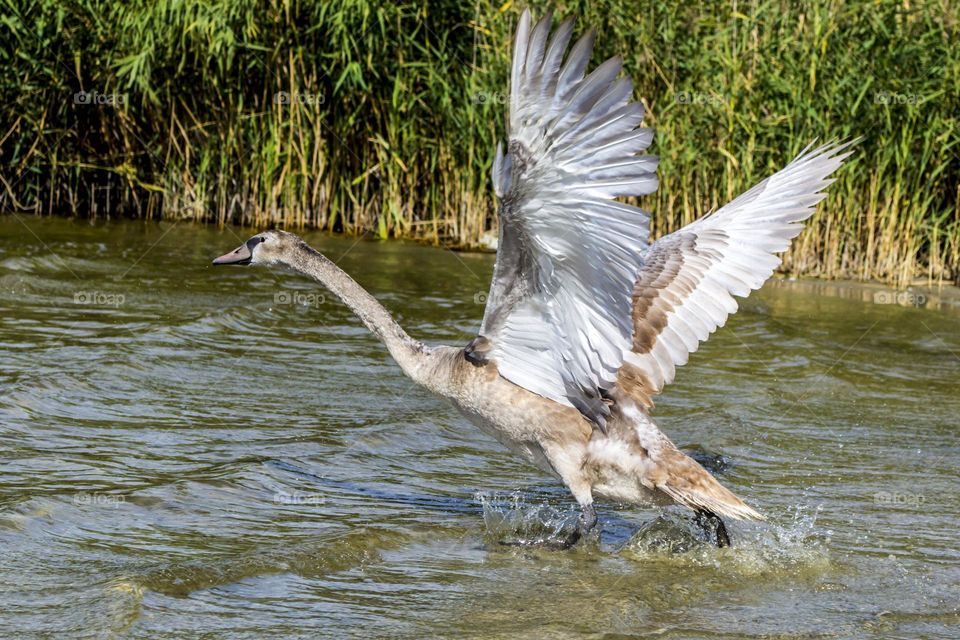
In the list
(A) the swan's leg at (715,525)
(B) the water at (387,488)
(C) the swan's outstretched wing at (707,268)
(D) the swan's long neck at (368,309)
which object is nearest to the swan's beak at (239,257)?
(D) the swan's long neck at (368,309)

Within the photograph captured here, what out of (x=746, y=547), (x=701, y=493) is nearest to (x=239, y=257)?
(x=701, y=493)

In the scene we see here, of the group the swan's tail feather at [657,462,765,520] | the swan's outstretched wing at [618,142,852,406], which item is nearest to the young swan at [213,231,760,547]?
the swan's tail feather at [657,462,765,520]

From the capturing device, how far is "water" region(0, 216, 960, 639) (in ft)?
16.0

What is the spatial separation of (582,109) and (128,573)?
2.47 metres

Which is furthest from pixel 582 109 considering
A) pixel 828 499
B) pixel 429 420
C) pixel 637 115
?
pixel 429 420

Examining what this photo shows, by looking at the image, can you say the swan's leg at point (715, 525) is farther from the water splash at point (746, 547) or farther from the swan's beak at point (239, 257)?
the swan's beak at point (239, 257)

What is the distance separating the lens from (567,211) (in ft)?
15.9

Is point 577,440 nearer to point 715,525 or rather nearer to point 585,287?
point 715,525

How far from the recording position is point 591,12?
13367mm

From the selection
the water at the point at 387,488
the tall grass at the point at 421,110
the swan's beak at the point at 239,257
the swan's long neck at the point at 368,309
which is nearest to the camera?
the water at the point at 387,488

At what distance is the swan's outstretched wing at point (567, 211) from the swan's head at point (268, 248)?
123 cm

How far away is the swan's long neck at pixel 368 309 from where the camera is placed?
599 cm

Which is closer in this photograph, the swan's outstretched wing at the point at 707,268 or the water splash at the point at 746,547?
the water splash at the point at 746,547

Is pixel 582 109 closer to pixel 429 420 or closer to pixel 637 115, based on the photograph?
pixel 637 115
